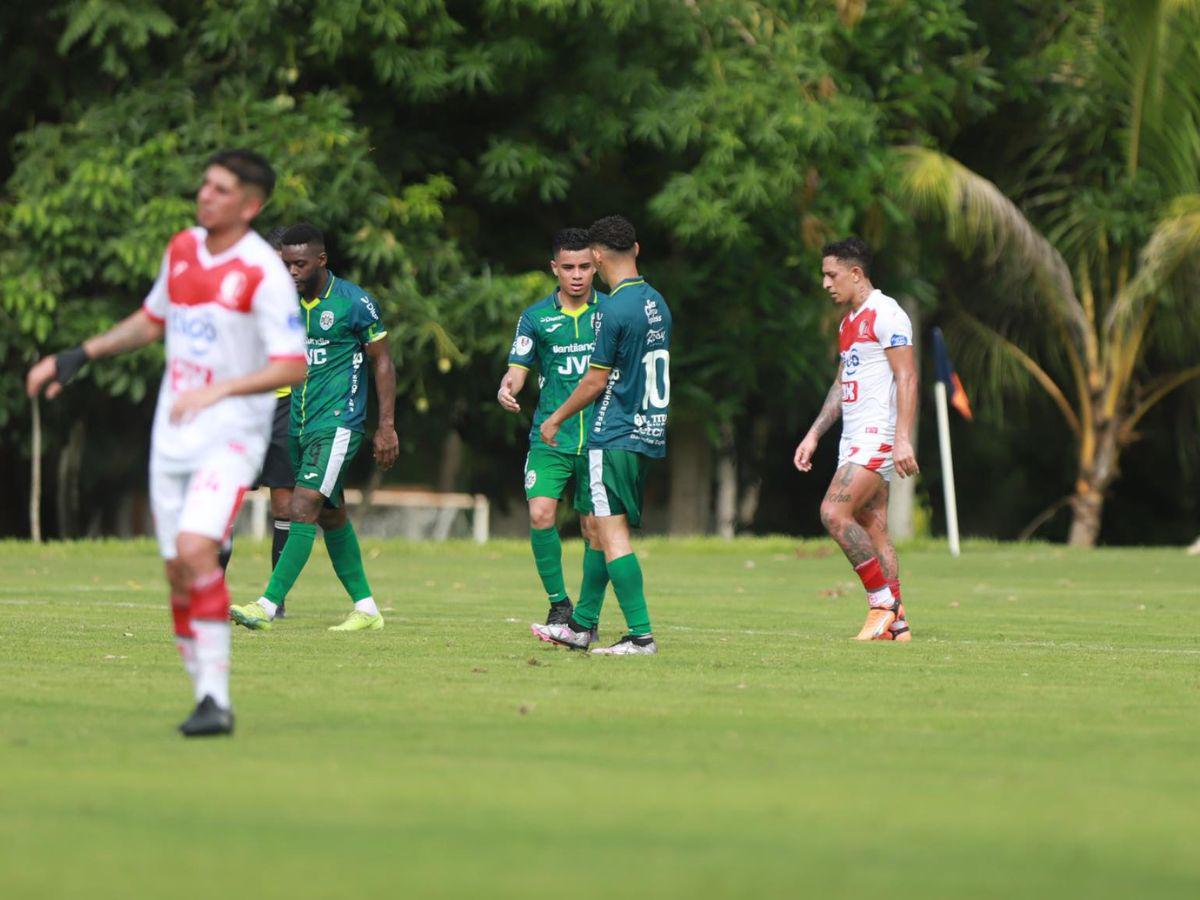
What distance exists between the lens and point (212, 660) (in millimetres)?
7738

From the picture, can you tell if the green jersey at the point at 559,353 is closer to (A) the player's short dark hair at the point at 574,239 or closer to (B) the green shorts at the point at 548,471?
(B) the green shorts at the point at 548,471

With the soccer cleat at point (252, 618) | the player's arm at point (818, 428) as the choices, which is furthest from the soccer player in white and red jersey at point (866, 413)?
the soccer cleat at point (252, 618)

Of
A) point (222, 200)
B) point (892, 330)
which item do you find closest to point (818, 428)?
point (892, 330)

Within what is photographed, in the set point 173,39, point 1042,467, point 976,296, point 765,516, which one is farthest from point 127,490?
point 1042,467

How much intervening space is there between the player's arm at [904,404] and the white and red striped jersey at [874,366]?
67mm

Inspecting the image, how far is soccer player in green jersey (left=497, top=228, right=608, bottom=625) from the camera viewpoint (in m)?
12.4

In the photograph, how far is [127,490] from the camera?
105 ft

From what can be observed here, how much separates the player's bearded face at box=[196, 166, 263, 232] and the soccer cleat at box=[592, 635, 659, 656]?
3.95 meters

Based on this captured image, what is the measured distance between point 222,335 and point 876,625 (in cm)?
562

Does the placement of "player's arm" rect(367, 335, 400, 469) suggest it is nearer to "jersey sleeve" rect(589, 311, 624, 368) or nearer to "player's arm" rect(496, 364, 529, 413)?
"player's arm" rect(496, 364, 529, 413)

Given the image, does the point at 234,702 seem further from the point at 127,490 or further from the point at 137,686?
the point at 127,490

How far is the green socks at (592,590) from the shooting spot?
38.4 feet

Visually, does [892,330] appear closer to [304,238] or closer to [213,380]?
[304,238]

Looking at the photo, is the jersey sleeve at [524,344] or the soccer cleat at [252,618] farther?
the jersey sleeve at [524,344]
